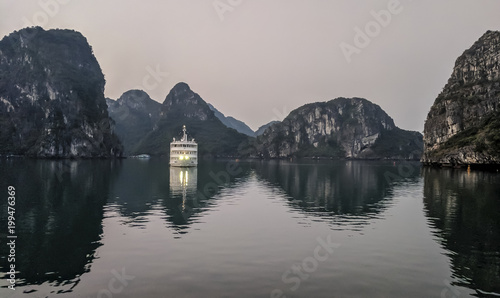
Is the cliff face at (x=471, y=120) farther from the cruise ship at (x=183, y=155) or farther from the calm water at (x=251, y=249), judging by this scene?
the cruise ship at (x=183, y=155)

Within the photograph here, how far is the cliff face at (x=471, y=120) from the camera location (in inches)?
4648

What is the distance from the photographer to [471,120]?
161250 millimetres

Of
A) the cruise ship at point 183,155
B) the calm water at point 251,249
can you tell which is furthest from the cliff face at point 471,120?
the cruise ship at point 183,155

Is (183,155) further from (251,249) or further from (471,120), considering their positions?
(471,120)

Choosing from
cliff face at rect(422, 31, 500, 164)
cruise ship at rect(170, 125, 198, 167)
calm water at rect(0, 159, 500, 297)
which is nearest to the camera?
calm water at rect(0, 159, 500, 297)

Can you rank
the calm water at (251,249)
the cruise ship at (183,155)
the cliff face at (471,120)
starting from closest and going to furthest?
the calm water at (251,249)
the cliff face at (471,120)
the cruise ship at (183,155)

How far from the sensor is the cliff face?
11806 cm

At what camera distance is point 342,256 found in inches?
824

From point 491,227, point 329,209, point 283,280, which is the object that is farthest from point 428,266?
point 329,209

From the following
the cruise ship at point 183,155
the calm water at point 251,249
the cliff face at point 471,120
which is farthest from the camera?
the cruise ship at point 183,155

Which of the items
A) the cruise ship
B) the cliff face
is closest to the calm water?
the cruise ship

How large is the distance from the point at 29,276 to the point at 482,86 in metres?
204

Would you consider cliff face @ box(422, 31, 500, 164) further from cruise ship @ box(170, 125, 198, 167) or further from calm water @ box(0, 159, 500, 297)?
cruise ship @ box(170, 125, 198, 167)

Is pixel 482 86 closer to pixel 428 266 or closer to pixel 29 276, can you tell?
pixel 428 266
